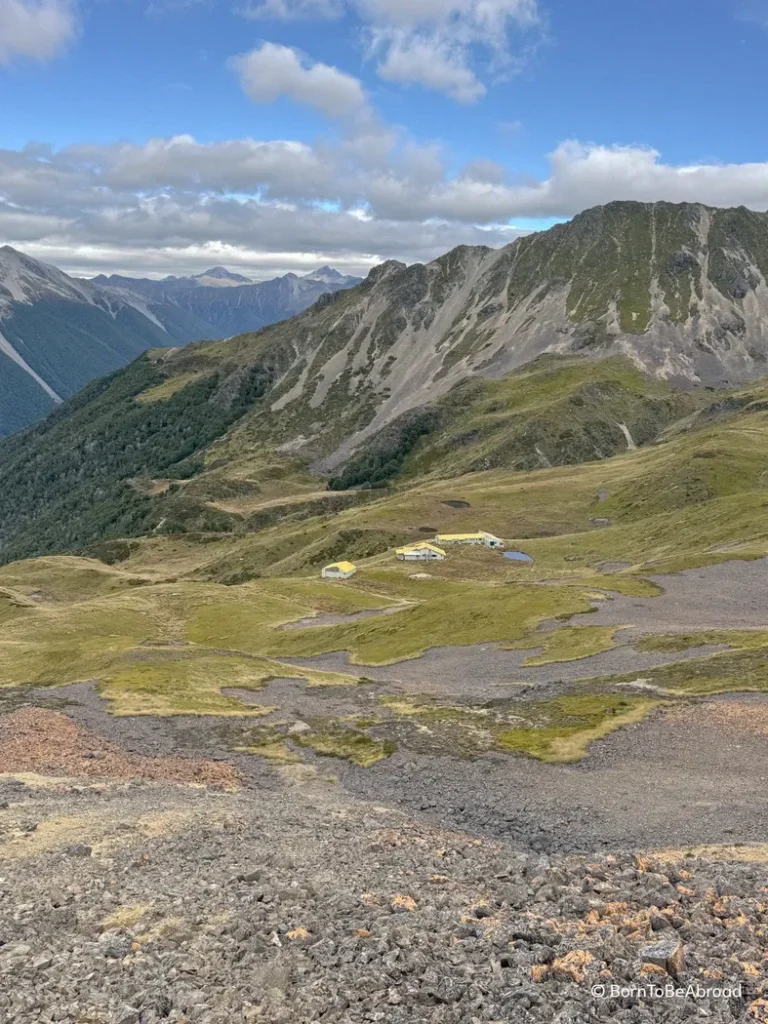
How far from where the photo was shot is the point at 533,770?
43.1m

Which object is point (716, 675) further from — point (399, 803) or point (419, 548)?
point (419, 548)

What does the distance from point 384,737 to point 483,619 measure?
42011mm

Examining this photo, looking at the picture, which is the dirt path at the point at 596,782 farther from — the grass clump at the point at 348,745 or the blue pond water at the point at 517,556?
the blue pond water at the point at 517,556

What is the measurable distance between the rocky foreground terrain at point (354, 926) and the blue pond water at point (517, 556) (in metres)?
116

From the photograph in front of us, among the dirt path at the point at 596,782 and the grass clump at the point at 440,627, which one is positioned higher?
the dirt path at the point at 596,782

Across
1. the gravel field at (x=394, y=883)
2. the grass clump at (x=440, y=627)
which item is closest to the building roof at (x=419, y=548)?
the grass clump at (x=440, y=627)

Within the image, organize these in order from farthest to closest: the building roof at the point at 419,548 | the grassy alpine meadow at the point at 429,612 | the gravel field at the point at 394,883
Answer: the building roof at the point at 419,548 < the grassy alpine meadow at the point at 429,612 < the gravel field at the point at 394,883

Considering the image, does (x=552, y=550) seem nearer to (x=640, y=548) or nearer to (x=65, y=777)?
(x=640, y=548)

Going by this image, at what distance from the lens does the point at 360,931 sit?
794 inches

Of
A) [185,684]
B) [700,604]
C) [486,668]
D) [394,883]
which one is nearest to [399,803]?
[394,883]

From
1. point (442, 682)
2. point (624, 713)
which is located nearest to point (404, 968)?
point (624, 713)

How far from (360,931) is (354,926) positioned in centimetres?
57

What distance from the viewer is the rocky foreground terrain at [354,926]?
16.8 metres

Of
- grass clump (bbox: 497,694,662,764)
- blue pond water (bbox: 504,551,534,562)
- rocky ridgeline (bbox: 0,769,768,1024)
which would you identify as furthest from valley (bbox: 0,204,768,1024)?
blue pond water (bbox: 504,551,534,562)
